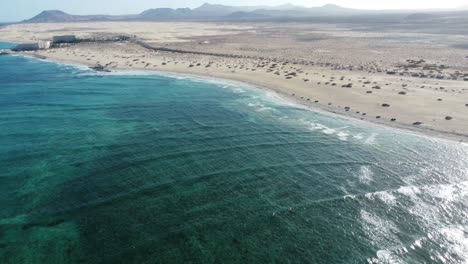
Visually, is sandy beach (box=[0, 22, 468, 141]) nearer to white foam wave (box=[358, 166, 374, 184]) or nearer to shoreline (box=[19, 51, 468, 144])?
shoreline (box=[19, 51, 468, 144])

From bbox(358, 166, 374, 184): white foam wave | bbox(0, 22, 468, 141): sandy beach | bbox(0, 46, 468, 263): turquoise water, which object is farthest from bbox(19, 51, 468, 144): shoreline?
bbox(358, 166, 374, 184): white foam wave

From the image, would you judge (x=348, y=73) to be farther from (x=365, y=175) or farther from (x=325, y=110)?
(x=365, y=175)

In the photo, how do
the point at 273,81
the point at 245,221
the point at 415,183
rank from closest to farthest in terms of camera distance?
the point at 245,221 → the point at 415,183 → the point at 273,81

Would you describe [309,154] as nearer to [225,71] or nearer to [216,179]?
[216,179]

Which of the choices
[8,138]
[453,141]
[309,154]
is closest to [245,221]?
[309,154]

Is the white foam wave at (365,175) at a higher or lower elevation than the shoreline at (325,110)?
lower

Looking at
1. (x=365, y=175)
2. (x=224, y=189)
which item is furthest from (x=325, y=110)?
(x=224, y=189)

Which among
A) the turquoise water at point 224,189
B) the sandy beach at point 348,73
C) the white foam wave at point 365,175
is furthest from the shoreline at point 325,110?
the white foam wave at point 365,175

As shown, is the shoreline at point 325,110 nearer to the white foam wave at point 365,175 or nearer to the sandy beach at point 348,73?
the sandy beach at point 348,73

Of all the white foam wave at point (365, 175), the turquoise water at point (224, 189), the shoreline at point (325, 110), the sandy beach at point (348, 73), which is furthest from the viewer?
the sandy beach at point (348, 73)
